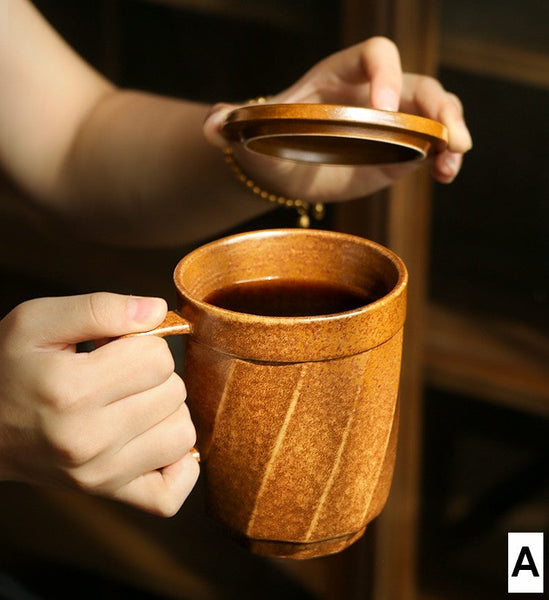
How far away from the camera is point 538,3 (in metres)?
1.18

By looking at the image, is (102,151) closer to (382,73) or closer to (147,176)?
(147,176)

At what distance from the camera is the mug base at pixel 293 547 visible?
598 millimetres

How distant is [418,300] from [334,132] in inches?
27.6

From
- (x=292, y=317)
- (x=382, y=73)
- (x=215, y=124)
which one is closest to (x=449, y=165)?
(x=382, y=73)

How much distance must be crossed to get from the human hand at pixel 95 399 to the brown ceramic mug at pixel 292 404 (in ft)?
0.06

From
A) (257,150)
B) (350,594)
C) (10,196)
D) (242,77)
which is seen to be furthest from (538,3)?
(10,196)

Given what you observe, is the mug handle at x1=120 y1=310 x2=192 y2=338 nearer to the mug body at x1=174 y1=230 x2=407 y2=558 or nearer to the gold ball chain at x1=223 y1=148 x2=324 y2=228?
the mug body at x1=174 y1=230 x2=407 y2=558

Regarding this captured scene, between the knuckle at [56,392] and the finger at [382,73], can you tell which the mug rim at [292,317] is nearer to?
the knuckle at [56,392]

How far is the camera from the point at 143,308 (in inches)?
20.4

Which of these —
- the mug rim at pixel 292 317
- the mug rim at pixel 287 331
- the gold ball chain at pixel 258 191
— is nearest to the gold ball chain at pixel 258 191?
the gold ball chain at pixel 258 191

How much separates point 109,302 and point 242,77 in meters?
1.02

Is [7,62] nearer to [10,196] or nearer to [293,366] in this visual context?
[293,366]

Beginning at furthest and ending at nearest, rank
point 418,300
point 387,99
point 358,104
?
point 418,300, point 358,104, point 387,99

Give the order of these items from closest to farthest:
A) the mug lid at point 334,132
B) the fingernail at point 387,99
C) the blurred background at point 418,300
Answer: the mug lid at point 334,132 < the fingernail at point 387,99 < the blurred background at point 418,300
